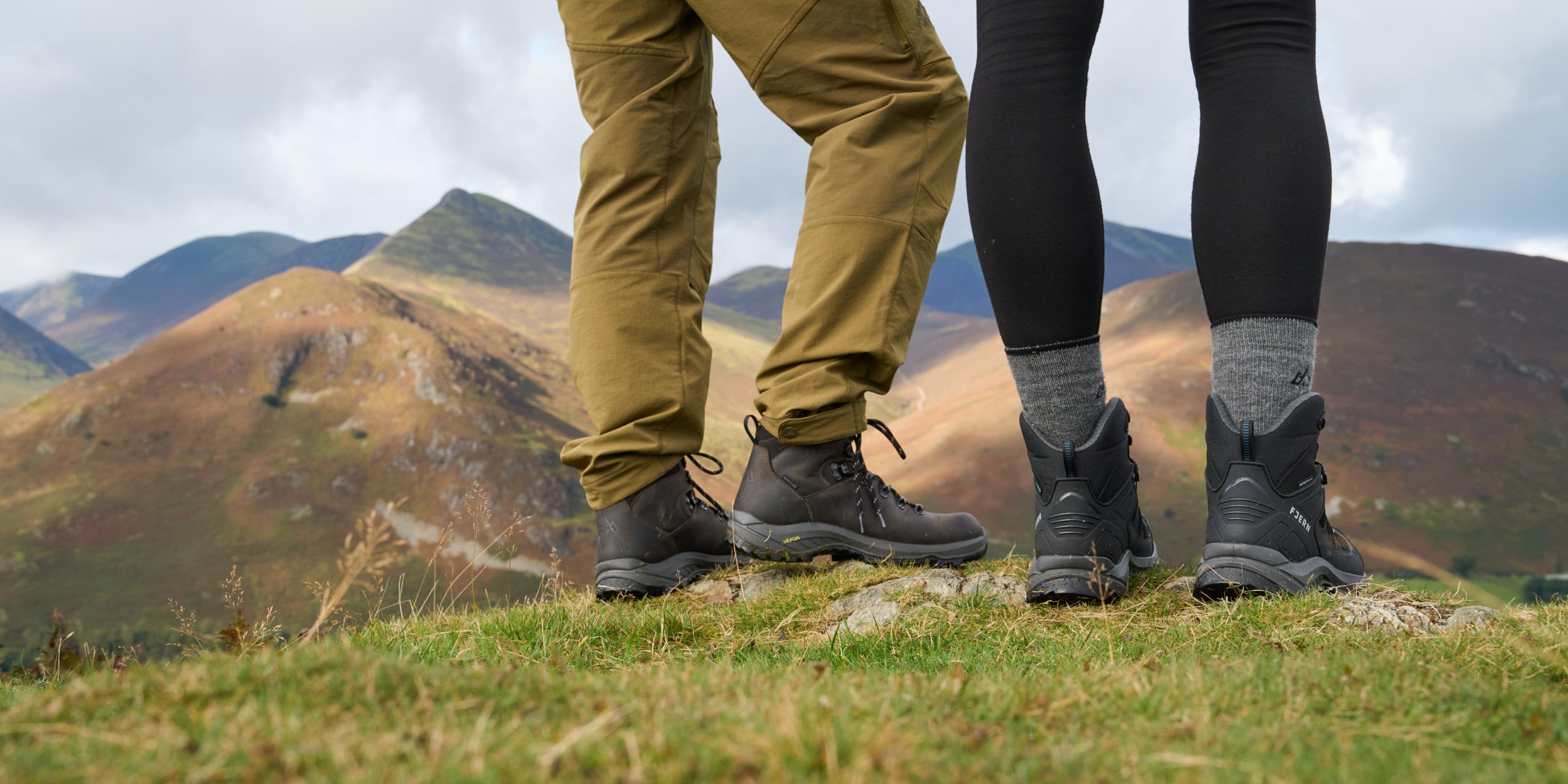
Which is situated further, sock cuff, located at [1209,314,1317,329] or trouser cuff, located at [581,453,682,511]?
trouser cuff, located at [581,453,682,511]

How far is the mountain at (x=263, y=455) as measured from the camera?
64812 mm

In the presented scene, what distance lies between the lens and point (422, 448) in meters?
78.1

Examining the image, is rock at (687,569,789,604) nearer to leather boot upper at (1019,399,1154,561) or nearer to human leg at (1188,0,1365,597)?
leather boot upper at (1019,399,1154,561)

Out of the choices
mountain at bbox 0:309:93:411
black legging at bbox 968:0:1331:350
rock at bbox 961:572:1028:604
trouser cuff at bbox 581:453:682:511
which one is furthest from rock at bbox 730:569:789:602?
mountain at bbox 0:309:93:411

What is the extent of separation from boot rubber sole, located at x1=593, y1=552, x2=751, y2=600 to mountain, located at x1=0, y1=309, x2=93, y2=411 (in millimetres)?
179799

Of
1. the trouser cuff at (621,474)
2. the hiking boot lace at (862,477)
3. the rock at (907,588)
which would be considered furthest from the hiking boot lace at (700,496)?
the rock at (907,588)

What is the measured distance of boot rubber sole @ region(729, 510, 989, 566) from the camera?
2941 millimetres

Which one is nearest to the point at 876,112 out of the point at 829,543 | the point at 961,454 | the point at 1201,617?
the point at 829,543

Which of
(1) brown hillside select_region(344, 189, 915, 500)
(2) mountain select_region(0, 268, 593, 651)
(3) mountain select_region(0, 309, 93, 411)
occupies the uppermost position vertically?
(1) brown hillside select_region(344, 189, 915, 500)

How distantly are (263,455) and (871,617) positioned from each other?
290ft

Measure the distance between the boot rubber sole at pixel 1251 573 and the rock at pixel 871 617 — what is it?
2.75 feet

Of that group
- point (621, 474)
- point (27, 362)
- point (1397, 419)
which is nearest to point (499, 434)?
point (1397, 419)

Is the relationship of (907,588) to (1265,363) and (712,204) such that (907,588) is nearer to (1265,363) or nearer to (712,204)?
(1265,363)

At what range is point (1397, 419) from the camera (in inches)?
2635
